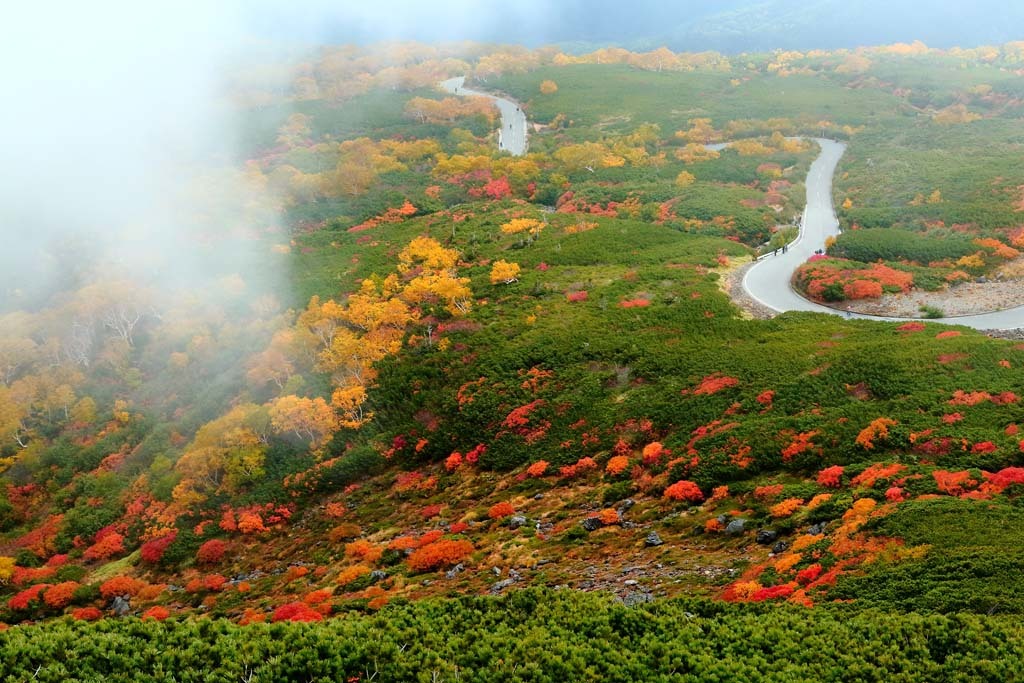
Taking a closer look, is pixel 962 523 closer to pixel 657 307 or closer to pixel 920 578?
pixel 920 578

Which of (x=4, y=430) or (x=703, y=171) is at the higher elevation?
(x=703, y=171)

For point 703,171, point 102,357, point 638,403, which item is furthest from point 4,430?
point 703,171

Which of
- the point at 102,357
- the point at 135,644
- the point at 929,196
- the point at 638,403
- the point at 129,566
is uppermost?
the point at 929,196

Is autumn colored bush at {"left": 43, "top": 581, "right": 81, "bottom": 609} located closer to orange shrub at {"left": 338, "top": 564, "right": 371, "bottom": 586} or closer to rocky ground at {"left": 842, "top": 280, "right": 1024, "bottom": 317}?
orange shrub at {"left": 338, "top": 564, "right": 371, "bottom": 586}

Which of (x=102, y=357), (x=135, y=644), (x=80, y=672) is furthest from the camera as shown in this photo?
(x=102, y=357)

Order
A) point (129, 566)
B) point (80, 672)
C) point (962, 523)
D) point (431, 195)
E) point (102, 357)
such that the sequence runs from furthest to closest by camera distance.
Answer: point (431, 195) → point (102, 357) → point (129, 566) → point (962, 523) → point (80, 672)

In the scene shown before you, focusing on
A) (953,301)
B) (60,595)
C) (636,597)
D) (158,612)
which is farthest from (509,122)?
(636,597)

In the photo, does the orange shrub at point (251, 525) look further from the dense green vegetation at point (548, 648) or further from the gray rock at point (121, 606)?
the dense green vegetation at point (548, 648)
